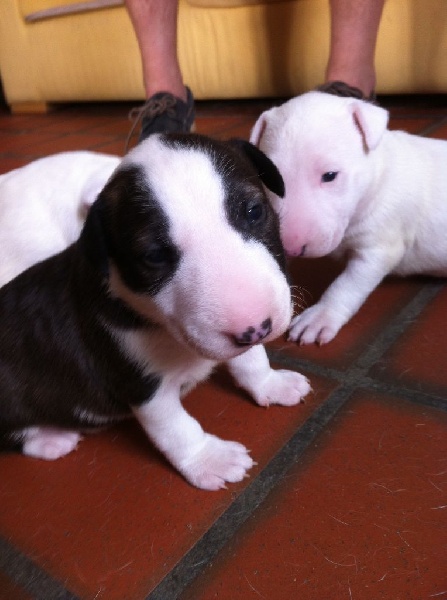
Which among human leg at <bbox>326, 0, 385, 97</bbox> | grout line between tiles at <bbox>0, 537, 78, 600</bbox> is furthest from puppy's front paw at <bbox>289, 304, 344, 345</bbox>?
human leg at <bbox>326, 0, 385, 97</bbox>

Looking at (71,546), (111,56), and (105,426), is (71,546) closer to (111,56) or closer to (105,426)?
(105,426)

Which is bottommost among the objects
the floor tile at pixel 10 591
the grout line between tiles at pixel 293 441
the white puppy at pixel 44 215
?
the floor tile at pixel 10 591

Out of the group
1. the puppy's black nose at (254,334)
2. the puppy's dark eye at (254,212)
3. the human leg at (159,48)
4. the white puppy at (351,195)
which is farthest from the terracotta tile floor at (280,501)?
the human leg at (159,48)

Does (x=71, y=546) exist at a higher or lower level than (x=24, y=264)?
lower

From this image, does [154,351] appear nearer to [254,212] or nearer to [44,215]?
[254,212]

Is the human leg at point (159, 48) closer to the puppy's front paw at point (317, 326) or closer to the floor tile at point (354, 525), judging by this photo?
the puppy's front paw at point (317, 326)

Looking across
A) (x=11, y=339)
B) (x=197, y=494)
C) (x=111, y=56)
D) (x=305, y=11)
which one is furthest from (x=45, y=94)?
(x=197, y=494)

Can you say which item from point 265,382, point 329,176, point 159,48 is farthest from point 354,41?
point 265,382

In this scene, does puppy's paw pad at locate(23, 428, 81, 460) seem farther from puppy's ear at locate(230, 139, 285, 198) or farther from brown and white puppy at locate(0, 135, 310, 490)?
puppy's ear at locate(230, 139, 285, 198)
